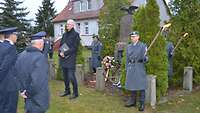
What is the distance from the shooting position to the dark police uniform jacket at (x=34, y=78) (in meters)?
5.86

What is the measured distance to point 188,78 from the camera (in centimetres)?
1215

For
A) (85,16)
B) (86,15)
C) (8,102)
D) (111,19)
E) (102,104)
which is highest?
(86,15)

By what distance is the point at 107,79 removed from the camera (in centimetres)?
1290

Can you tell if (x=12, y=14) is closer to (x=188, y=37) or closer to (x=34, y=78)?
(x=188, y=37)

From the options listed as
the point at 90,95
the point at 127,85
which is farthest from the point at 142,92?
the point at 90,95

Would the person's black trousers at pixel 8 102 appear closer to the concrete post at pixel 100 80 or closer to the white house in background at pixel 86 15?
the concrete post at pixel 100 80

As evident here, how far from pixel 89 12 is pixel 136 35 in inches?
1457

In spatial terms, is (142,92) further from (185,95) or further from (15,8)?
(15,8)

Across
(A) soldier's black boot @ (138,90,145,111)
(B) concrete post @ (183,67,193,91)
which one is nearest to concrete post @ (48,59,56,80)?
(B) concrete post @ (183,67,193,91)

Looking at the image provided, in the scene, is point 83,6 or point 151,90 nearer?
point 151,90

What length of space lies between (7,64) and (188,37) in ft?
25.0

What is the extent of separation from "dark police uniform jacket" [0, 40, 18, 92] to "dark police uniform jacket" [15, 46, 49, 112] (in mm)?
773

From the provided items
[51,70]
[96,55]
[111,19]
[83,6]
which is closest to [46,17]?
[83,6]

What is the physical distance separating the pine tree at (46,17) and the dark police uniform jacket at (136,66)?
46.0 meters
